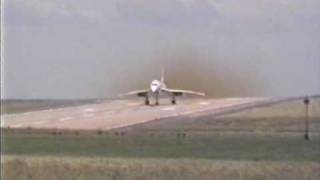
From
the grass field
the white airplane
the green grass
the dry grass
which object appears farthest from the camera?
the white airplane

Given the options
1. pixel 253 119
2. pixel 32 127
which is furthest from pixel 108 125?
pixel 253 119

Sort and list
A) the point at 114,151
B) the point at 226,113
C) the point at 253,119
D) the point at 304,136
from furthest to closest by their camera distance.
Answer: the point at 226,113 < the point at 253,119 < the point at 304,136 < the point at 114,151

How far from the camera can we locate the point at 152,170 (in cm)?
1641

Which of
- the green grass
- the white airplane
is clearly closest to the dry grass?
the green grass

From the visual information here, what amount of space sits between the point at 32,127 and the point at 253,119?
477 inches

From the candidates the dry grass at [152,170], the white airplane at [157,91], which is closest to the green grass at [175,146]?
A: the dry grass at [152,170]

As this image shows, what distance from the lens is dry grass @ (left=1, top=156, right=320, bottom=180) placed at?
1585 centimetres

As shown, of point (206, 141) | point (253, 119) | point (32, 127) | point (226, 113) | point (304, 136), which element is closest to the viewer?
point (206, 141)

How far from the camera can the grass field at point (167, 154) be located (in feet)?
52.7

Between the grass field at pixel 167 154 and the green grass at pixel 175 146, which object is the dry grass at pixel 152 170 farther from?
the green grass at pixel 175 146

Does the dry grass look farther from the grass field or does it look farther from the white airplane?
the white airplane

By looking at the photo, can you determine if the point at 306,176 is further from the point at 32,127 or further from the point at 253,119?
the point at 253,119

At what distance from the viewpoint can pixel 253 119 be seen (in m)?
43.5

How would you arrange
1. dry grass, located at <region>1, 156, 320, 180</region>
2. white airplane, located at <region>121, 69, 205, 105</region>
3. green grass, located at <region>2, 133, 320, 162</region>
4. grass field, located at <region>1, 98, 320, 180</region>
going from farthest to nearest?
white airplane, located at <region>121, 69, 205, 105</region> < green grass, located at <region>2, 133, 320, 162</region> < grass field, located at <region>1, 98, 320, 180</region> < dry grass, located at <region>1, 156, 320, 180</region>
